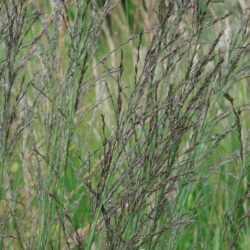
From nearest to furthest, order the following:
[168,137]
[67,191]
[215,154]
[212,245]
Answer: [168,137] < [212,245] < [67,191] < [215,154]

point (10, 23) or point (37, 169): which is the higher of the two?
point (10, 23)

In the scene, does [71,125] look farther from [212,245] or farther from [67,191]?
[67,191]

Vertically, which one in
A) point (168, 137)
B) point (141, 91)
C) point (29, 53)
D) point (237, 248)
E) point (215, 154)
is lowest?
point (237, 248)

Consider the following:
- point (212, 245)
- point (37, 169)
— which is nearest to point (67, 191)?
point (212, 245)

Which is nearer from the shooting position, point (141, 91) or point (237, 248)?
point (141, 91)

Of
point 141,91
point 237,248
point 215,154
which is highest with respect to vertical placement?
point 141,91

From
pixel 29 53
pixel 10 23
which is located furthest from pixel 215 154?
pixel 10 23

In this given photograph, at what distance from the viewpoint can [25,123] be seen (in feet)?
5.54

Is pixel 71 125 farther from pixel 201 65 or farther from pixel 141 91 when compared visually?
pixel 201 65

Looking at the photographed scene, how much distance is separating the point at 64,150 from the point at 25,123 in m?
0.13

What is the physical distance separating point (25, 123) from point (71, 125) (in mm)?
141

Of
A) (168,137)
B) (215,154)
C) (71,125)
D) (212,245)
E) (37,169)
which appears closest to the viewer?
(168,137)

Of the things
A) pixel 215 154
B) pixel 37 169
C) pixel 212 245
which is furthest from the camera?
pixel 215 154

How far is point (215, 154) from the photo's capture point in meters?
3.63
